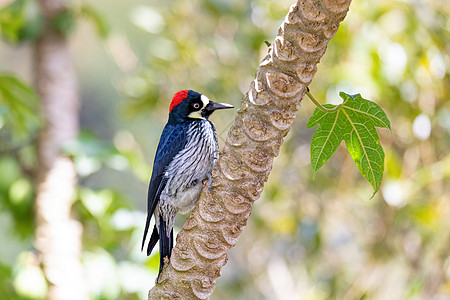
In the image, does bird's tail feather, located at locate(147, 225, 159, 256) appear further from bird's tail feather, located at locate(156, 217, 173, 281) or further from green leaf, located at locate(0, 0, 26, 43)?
green leaf, located at locate(0, 0, 26, 43)

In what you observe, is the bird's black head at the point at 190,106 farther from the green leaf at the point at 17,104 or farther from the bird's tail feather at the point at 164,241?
the green leaf at the point at 17,104

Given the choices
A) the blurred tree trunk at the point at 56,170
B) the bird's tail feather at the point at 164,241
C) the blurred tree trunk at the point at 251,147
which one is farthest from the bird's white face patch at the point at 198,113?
the blurred tree trunk at the point at 56,170

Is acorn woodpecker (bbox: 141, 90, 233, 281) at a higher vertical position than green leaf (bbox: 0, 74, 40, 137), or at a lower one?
lower

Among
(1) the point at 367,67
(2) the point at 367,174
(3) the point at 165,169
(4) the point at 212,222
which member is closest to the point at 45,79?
(3) the point at 165,169

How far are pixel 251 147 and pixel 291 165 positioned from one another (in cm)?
283

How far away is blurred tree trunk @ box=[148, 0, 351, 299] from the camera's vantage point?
1.51 metres

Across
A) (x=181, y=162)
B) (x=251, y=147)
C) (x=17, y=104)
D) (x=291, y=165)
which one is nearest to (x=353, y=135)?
(x=251, y=147)

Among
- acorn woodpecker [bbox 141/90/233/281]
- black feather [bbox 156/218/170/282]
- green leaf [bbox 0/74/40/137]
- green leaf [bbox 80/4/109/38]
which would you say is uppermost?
green leaf [bbox 80/4/109/38]

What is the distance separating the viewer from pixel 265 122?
1624 mm

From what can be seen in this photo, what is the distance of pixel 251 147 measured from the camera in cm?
164

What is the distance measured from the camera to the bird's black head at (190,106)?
238cm

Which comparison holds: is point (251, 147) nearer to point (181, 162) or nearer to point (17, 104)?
point (181, 162)

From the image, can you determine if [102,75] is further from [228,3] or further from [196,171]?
[196,171]

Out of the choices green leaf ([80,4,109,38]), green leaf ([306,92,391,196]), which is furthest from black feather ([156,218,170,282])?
green leaf ([80,4,109,38])
